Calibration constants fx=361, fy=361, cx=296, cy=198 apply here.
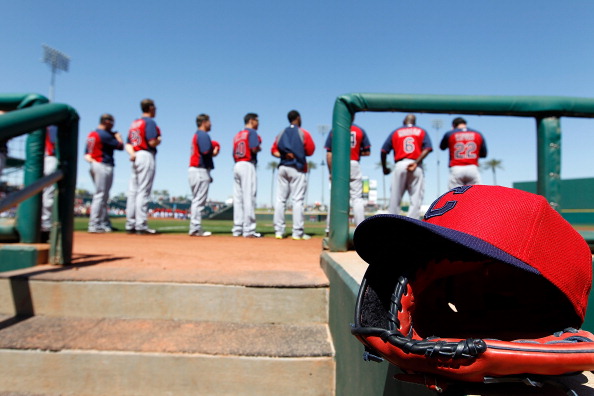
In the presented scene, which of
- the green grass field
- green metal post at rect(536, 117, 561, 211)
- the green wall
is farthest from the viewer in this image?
the green wall

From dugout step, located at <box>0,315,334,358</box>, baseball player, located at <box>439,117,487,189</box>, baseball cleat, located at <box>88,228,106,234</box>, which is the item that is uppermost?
baseball player, located at <box>439,117,487,189</box>

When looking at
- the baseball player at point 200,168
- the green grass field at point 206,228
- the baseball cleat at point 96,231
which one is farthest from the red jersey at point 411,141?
the baseball cleat at point 96,231

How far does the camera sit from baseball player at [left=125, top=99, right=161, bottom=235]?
5676mm

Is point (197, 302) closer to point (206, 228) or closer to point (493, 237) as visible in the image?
point (493, 237)

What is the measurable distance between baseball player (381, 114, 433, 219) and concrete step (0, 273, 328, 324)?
3779mm

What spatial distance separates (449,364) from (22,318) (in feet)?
7.58

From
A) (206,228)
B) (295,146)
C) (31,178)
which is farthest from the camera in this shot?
(206,228)

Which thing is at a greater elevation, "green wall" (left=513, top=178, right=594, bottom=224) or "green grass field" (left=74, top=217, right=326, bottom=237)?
"green wall" (left=513, top=178, right=594, bottom=224)

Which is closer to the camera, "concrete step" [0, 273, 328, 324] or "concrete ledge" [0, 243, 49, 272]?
"concrete step" [0, 273, 328, 324]

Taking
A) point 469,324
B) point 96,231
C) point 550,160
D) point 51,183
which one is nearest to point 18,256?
point 51,183

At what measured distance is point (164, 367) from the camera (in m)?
1.68

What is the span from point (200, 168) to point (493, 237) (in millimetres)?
5847

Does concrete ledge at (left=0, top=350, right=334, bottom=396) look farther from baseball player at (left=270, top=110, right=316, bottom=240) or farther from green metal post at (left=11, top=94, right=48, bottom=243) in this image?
baseball player at (left=270, top=110, right=316, bottom=240)

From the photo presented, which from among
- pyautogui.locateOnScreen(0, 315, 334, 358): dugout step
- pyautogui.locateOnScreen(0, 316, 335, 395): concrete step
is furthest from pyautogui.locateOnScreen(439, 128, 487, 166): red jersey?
pyautogui.locateOnScreen(0, 316, 335, 395): concrete step
